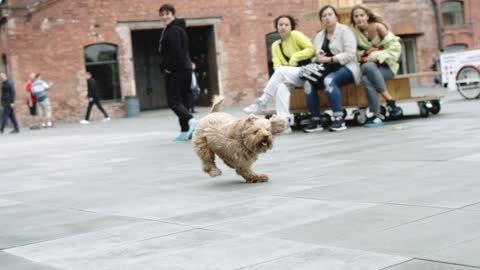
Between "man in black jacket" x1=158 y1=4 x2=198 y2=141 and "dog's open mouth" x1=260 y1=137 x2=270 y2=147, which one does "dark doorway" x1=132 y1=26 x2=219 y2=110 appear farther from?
"dog's open mouth" x1=260 y1=137 x2=270 y2=147

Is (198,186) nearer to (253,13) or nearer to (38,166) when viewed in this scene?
(38,166)

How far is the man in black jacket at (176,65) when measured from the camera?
41.4 ft

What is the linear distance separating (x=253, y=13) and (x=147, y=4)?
183 inches

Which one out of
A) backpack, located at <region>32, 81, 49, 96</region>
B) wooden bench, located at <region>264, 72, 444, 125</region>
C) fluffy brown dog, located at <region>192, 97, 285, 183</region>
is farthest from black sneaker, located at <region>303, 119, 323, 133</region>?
backpack, located at <region>32, 81, 49, 96</region>

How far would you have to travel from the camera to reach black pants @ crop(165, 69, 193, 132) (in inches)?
494

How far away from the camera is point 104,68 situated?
31.2m

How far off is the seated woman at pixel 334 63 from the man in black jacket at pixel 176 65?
6.53 ft

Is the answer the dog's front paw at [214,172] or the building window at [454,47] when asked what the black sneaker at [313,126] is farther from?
the building window at [454,47]

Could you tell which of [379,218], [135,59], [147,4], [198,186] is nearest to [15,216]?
[198,186]

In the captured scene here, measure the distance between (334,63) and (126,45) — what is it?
20.2 m

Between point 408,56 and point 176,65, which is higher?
point 408,56

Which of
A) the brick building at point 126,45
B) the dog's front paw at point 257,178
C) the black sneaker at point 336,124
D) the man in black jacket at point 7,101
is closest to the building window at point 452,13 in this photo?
the brick building at point 126,45

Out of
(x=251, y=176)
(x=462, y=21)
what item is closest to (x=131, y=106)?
(x=462, y=21)

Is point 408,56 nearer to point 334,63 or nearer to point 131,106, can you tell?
point 131,106
